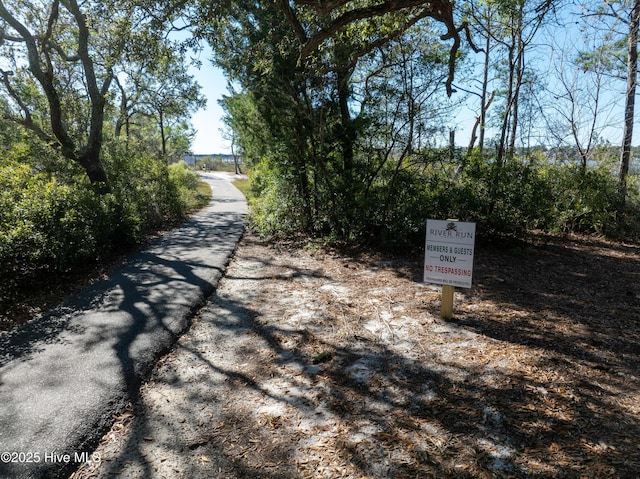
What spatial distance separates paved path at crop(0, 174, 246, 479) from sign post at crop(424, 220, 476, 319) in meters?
3.11

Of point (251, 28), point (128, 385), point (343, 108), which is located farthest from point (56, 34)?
point (128, 385)

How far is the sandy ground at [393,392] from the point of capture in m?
2.32

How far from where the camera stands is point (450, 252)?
13.5 feet

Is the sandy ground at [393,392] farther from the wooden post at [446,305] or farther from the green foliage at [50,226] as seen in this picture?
Result: the green foliage at [50,226]

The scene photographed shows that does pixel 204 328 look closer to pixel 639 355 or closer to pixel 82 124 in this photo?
pixel 639 355

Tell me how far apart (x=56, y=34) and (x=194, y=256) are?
8.33 metres

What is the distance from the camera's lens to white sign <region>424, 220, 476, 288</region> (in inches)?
158

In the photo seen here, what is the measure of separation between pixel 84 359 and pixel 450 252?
156 inches

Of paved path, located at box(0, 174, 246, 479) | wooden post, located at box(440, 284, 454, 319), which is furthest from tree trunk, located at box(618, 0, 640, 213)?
paved path, located at box(0, 174, 246, 479)

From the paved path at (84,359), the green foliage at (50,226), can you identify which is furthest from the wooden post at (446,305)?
the green foliage at (50,226)

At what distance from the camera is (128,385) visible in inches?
127

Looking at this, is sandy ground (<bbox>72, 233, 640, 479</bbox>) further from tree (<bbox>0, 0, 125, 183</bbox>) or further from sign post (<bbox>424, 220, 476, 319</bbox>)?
tree (<bbox>0, 0, 125, 183</bbox>)

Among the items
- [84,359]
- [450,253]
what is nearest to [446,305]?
[450,253]

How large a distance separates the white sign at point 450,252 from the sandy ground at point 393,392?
580 millimetres
